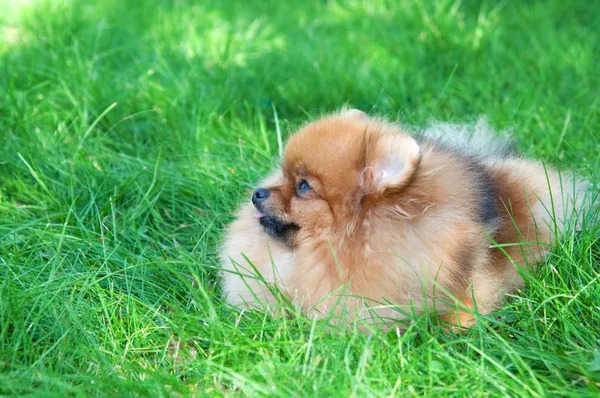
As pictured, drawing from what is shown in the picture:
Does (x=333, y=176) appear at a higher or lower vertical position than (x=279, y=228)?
higher

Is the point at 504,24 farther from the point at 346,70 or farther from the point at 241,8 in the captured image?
the point at 241,8

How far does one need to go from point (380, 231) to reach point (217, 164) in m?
1.31

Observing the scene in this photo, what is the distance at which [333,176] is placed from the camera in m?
2.26

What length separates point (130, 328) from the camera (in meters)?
2.36

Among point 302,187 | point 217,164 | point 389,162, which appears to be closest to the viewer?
point 389,162

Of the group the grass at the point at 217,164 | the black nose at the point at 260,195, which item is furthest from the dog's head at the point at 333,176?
the grass at the point at 217,164

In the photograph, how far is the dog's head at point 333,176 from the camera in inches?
86.0

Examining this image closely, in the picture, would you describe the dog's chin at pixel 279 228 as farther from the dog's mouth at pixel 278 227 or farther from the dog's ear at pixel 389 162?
the dog's ear at pixel 389 162

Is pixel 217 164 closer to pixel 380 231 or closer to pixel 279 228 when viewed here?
pixel 279 228

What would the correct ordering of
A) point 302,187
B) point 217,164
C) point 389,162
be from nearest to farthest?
point 389,162
point 302,187
point 217,164

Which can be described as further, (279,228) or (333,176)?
(279,228)

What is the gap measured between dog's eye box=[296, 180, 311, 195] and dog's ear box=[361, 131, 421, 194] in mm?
196

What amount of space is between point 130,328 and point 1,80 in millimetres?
2523

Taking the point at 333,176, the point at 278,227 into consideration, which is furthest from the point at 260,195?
the point at 333,176
